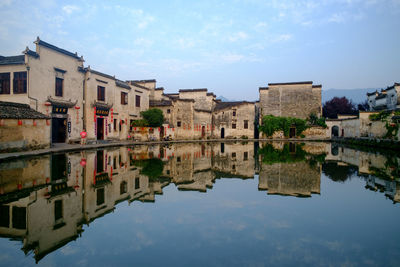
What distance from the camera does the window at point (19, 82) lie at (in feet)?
53.3

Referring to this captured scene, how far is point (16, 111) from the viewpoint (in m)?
13.9

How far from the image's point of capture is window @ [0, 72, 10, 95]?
16.5m

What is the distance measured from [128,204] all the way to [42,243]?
202cm

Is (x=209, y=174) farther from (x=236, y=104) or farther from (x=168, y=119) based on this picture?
(x=236, y=104)

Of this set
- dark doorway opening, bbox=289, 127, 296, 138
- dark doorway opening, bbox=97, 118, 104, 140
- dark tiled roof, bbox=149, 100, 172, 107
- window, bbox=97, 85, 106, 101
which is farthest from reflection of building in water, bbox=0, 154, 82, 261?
dark doorway opening, bbox=289, 127, 296, 138

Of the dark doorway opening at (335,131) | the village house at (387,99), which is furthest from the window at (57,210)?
the dark doorway opening at (335,131)

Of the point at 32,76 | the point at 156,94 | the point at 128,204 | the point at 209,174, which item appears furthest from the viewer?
the point at 156,94

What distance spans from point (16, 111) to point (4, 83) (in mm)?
4575

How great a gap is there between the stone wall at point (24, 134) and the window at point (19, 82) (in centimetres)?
328

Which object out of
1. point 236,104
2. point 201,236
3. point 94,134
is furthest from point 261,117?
point 201,236

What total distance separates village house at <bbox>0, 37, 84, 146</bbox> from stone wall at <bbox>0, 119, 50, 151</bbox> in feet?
3.74

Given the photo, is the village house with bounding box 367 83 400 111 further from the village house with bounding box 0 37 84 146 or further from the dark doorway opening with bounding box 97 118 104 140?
the village house with bounding box 0 37 84 146

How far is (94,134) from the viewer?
2172 cm

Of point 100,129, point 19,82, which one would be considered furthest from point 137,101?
point 19,82
